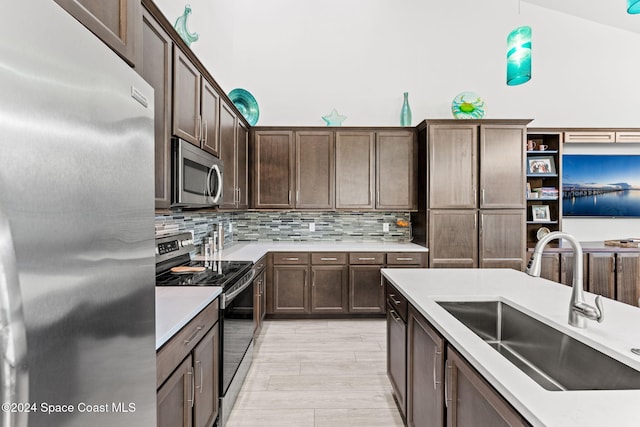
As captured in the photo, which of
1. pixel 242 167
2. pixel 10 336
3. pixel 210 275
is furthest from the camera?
pixel 242 167

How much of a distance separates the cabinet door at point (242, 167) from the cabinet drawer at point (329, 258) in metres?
1.05

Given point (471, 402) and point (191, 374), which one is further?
point (191, 374)

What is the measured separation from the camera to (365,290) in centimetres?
394

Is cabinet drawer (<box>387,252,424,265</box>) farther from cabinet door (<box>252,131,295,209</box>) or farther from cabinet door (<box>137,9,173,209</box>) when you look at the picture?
cabinet door (<box>137,9,173,209</box>)

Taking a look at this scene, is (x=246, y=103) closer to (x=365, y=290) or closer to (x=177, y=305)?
(x=365, y=290)

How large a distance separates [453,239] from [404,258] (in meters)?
0.61

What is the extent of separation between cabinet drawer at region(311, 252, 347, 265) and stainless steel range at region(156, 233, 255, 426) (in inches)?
50.8

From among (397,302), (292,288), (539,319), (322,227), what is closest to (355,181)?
(322,227)

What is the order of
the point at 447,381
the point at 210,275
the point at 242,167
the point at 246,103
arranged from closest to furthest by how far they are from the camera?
the point at 447,381 < the point at 210,275 < the point at 242,167 < the point at 246,103

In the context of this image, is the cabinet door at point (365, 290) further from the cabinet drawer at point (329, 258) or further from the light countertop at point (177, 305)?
the light countertop at point (177, 305)

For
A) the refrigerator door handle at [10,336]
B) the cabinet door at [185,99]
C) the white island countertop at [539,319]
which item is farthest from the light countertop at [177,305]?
the white island countertop at [539,319]

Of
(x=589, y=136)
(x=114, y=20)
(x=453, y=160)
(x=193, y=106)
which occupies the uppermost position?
(x=589, y=136)

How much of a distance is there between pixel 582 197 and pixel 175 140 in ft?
16.4

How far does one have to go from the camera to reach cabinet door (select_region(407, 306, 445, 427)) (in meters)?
1.37
